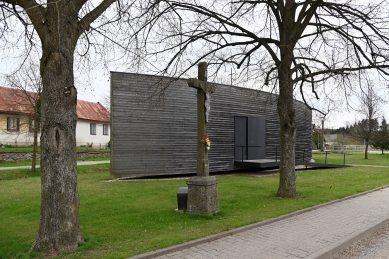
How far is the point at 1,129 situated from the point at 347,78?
2960cm

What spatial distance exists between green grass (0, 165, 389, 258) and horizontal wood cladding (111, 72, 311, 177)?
3.37 m

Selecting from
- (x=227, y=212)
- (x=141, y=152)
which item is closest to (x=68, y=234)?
(x=227, y=212)

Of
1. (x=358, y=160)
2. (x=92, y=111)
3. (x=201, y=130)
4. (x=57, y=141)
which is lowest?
(x=358, y=160)

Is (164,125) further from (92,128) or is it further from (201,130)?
(92,128)

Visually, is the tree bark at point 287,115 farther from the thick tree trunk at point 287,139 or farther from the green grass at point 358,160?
the green grass at point 358,160

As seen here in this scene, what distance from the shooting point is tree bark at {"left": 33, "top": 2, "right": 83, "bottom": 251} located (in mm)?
4980

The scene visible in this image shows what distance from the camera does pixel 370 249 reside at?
5.77m

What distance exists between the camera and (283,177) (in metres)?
10.4

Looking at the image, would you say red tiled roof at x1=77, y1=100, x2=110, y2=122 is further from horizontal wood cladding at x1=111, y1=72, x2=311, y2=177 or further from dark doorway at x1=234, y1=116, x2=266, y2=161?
horizontal wood cladding at x1=111, y1=72, x2=311, y2=177

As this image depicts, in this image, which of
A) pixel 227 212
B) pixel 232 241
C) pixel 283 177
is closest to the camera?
pixel 232 241

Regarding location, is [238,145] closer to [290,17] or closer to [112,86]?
[112,86]

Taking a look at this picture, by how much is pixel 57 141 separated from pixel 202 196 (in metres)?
3.60

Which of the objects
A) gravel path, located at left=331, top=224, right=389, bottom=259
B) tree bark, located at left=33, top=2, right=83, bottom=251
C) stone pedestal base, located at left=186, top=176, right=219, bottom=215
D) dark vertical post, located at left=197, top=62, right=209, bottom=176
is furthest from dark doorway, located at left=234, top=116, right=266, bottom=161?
tree bark, located at left=33, top=2, right=83, bottom=251

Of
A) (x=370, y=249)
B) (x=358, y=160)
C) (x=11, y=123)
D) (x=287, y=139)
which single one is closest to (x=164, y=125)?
(x=287, y=139)
